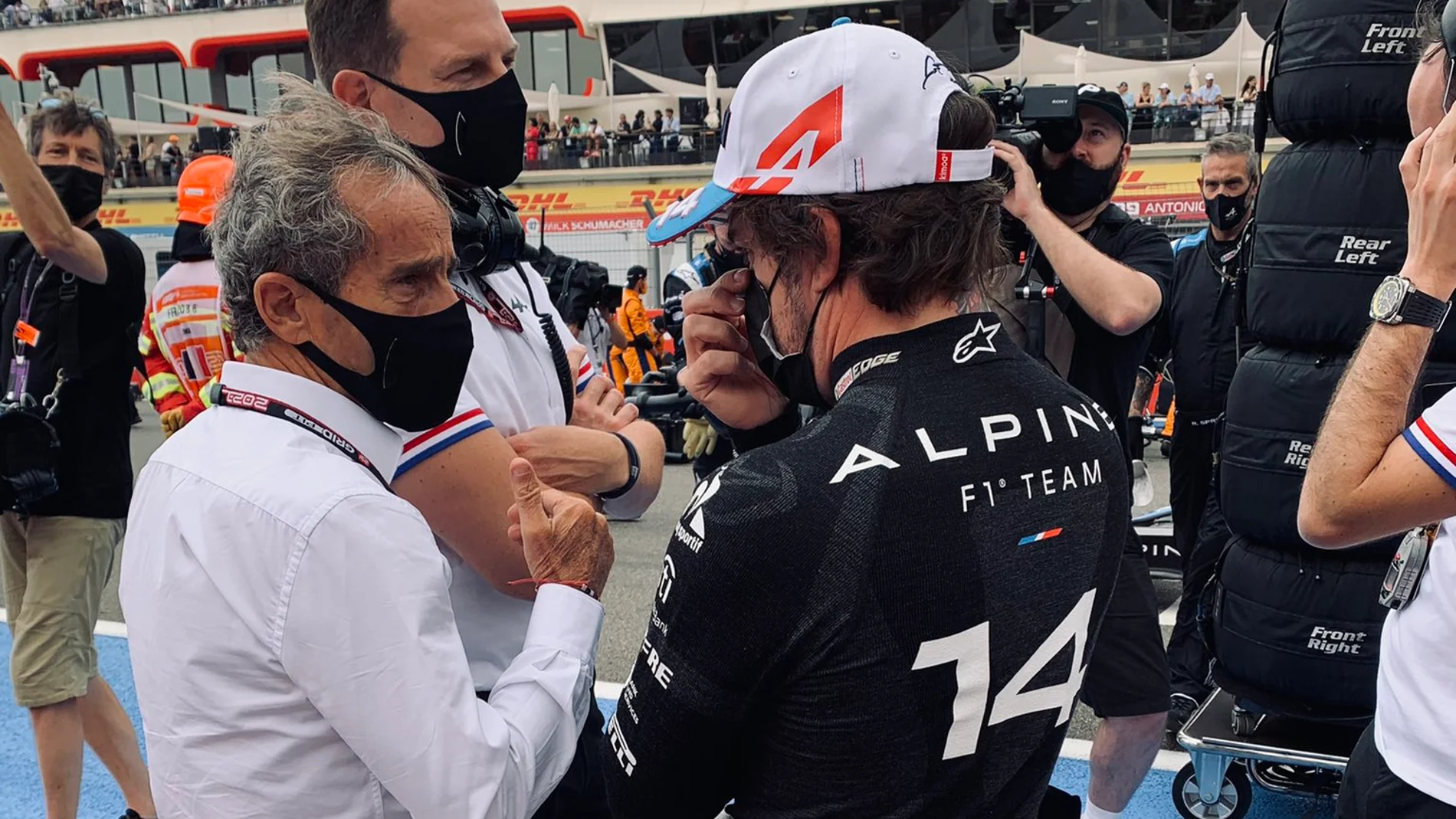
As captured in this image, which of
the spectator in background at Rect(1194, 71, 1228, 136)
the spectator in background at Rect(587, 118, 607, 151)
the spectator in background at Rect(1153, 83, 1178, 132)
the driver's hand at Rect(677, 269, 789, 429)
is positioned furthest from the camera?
the spectator in background at Rect(587, 118, 607, 151)

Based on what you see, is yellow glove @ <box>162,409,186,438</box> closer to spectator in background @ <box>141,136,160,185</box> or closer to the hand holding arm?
the hand holding arm

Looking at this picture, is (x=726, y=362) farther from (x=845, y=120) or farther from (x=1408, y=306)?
(x=1408, y=306)

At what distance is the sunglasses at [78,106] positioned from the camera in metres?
3.72

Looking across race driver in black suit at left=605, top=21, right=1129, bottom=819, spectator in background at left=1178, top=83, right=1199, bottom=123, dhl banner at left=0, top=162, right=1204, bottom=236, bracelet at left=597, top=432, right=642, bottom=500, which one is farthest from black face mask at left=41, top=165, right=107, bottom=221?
spectator in background at left=1178, top=83, right=1199, bottom=123

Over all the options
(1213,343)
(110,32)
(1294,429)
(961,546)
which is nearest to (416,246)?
(961,546)

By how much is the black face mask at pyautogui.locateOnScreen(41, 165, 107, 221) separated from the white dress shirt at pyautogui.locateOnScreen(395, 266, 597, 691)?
8.20 ft

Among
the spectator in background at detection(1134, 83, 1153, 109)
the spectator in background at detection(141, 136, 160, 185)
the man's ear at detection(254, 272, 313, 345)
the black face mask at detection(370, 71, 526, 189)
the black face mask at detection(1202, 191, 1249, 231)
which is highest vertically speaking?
the black face mask at detection(370, 71, 526, 189)

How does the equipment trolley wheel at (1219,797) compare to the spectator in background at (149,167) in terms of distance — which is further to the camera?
the spectator in background at (149,167)

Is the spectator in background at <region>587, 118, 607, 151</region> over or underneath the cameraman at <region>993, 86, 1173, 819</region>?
underneath

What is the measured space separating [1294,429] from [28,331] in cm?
385

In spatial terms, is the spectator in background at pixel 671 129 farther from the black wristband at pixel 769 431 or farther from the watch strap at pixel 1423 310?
the watch strap at pixel 1423 310

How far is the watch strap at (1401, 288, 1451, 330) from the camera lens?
5.59 ft

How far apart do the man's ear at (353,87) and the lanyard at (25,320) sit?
231cm

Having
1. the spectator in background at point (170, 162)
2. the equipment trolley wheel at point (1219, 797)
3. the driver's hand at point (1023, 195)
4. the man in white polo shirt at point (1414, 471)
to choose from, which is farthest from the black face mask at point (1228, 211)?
the spectator in background at point (170, 162)
